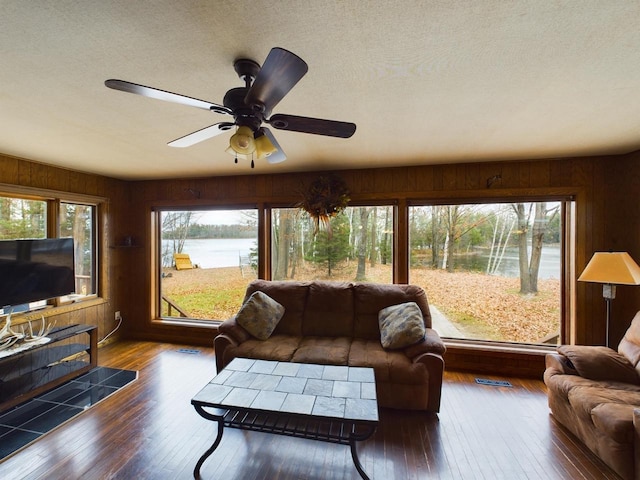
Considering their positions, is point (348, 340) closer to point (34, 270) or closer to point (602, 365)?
point (602, 365)

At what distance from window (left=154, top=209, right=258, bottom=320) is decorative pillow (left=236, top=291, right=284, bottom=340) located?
1.03 m

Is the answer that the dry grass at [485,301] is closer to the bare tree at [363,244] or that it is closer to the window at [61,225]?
the bare tree at [363,244]

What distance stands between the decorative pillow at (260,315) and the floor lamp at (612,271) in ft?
10.3

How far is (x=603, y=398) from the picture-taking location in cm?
193

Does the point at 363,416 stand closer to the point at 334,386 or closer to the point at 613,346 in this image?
the point at 334,386

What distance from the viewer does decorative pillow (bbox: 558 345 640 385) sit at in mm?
2178

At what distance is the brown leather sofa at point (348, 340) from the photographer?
2426mm

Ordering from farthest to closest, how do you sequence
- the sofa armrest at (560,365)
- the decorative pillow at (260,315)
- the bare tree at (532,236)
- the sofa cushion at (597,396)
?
the bare tree at (532,236)
the decorative pillow at (260,315)
the sofa armrest at (560,365)
the sofa cushion at (597,396)

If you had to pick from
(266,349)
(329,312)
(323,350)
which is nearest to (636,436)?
(323,350)

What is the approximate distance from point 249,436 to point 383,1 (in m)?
2.82

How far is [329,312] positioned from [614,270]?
2.72 m

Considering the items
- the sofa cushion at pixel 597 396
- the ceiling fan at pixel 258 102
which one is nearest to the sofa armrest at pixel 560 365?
the sofa cushion at pixel 597 396

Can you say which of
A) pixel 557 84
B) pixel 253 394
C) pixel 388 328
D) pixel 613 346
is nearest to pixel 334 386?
pixel 253 394

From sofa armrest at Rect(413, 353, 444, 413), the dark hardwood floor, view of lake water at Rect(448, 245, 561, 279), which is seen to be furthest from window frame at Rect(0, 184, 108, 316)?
view of lake water at Rect(448, 245, 561, 279)
